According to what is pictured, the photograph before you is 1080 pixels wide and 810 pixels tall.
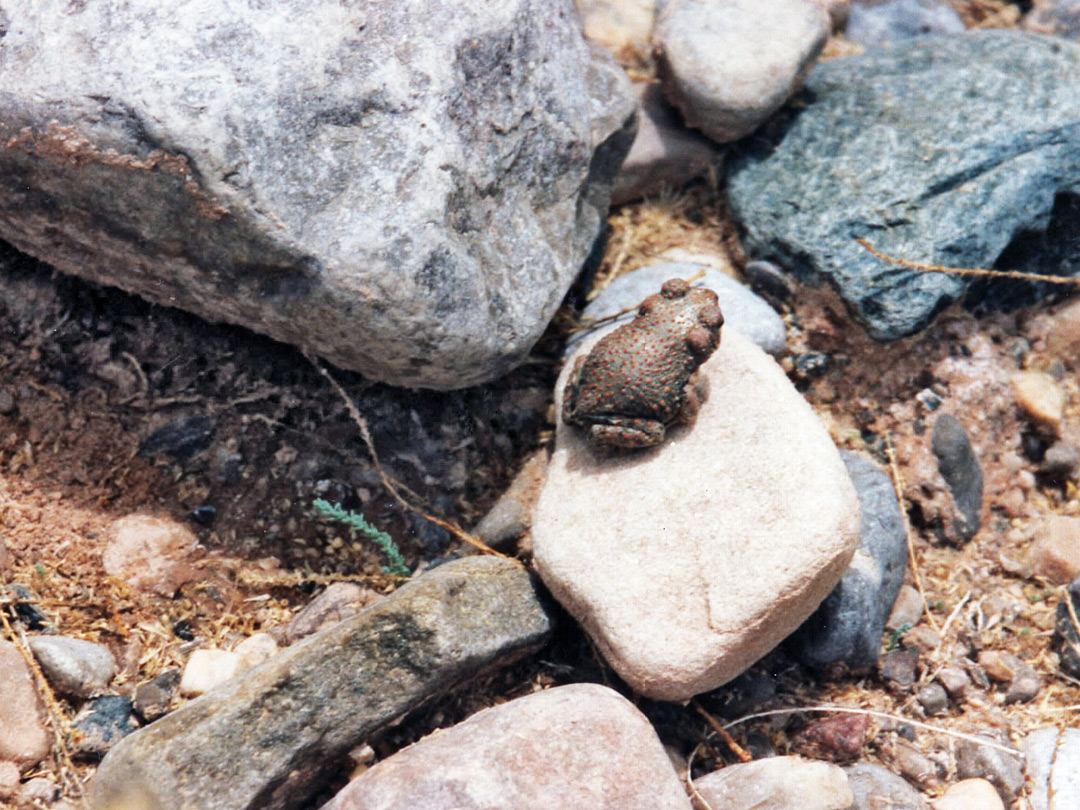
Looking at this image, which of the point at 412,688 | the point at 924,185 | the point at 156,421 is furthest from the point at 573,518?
the point at 924,185

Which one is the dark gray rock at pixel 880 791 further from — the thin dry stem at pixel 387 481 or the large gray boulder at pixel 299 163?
the large gray boulder at pixel 299 163

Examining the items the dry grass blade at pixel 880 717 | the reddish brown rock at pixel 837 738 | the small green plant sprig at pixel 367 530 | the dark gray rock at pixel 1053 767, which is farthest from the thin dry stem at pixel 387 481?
the dark gray rock at pixel 1053 767

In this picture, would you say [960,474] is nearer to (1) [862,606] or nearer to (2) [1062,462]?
(2) [1062,462]

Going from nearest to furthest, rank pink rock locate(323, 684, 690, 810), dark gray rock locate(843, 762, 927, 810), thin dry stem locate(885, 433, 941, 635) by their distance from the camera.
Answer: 1. pink rock locate(323, 684, 690, 810)
2. dark gray rock locate(843, 762, 927, 810)
3. thin dry stem locate(885, 433, 941, 635)

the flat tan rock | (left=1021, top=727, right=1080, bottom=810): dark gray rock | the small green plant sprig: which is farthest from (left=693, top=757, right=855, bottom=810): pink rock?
the small green plant sprig

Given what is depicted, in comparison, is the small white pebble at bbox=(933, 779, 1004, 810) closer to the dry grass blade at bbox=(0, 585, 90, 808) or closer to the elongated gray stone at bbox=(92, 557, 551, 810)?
the elongated gray stone at bbox=(92, 557, 551, 810)

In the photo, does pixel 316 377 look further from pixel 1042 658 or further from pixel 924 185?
pixel 1042 658
